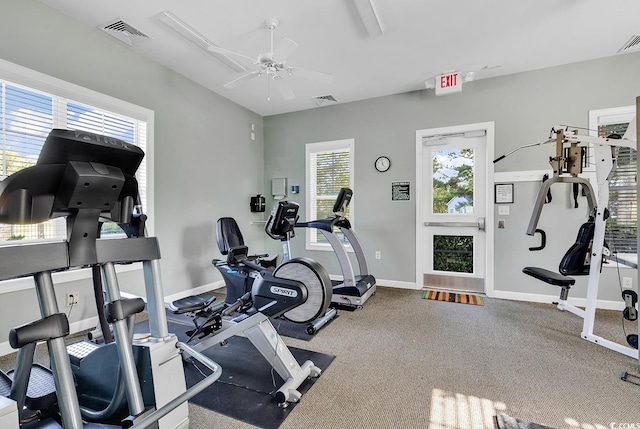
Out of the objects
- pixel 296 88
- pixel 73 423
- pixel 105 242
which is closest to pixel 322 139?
pixel 296 88

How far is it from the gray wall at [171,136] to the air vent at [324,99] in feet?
4.07

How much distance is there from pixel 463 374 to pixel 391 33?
3.06m

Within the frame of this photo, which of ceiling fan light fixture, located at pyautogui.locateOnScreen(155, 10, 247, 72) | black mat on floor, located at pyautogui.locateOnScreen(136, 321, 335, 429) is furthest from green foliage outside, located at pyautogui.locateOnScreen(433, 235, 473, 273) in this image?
ceiling fan light fixture, located at pyautogui.locateOnScreen(155, 10, 247, 72)

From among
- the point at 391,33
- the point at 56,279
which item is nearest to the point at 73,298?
the point at 56,279

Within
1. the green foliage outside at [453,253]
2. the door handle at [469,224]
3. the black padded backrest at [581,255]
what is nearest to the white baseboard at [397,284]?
the green foliage outside at [453,253]

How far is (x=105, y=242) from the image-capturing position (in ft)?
3.98

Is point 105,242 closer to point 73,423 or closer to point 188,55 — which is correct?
point 73,423

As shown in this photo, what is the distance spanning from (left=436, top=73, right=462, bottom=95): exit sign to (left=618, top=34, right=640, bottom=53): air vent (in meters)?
1.61

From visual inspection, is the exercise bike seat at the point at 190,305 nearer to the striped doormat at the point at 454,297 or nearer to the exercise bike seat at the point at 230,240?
the exercise bike seat at the point at 230,240

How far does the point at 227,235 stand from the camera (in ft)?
12.5

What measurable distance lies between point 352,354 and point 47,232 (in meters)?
2.86

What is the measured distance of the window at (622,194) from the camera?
3.36m

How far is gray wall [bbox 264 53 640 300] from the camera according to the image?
3.53m

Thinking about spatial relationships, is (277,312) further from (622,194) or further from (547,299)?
(622,194)
